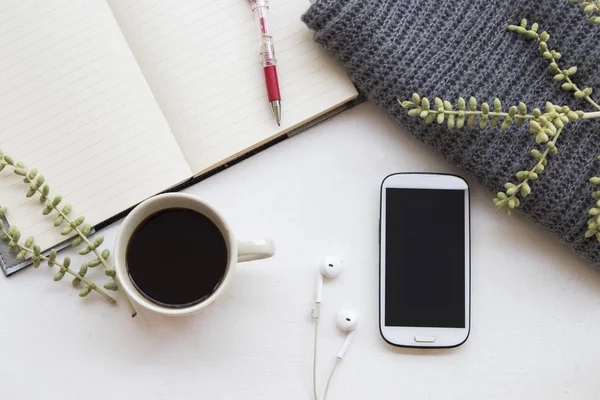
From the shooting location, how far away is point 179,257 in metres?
0.63

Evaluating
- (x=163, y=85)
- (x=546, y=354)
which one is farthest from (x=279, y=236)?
(x=546, y=354)

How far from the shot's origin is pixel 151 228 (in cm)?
62

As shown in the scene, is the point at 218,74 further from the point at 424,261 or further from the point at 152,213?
the point at 424,261

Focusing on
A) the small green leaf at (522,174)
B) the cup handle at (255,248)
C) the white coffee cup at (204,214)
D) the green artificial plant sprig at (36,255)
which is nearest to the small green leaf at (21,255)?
the green artificial plant sprig at (36,255)

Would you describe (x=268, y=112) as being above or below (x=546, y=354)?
above

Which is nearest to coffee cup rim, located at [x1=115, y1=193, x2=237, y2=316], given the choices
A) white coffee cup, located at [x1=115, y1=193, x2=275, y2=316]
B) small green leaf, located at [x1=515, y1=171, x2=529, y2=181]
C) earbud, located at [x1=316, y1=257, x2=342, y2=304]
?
white coffee cup, located at [x1=115, y1=193, x2=275, y2=316]

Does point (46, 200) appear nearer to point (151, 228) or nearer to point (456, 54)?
point (151, 228)

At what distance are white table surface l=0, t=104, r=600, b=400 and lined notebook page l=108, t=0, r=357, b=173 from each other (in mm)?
30

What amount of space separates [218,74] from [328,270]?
237mm

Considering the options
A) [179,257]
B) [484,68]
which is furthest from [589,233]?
[179,257]

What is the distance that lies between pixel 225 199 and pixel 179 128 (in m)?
0.09

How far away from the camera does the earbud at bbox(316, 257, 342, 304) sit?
26.9 inches

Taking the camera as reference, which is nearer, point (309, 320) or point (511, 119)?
point (511, 119)

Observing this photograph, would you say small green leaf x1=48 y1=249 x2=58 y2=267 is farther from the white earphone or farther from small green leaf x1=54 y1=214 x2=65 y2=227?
the white earphone
